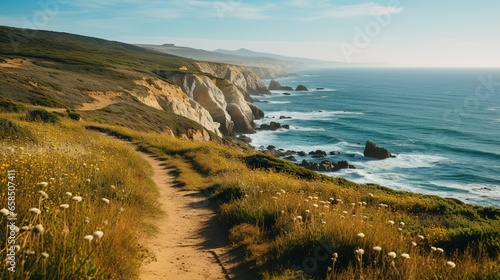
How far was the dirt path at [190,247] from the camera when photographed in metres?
7.17

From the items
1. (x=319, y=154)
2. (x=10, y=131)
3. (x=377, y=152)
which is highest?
(x=10, y=131)

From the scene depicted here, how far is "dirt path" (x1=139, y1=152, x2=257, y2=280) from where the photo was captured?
7168 millimetres

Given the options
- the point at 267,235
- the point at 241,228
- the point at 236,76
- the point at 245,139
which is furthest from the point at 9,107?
the point at 236,76

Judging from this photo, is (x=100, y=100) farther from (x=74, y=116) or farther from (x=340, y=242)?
(x=340, y=242)

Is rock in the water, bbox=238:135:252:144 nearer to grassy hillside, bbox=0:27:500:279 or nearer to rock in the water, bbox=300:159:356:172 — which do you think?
rock in the water, bbox=300:159:356:172

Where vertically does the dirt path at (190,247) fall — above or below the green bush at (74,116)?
above

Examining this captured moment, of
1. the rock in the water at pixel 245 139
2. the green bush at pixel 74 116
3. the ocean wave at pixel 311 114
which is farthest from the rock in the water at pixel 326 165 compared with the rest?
the ocean wave at pixel 311 114

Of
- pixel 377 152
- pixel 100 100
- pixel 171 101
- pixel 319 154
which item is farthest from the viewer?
pixel 171 101

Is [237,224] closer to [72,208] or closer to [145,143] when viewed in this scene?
[72,208]

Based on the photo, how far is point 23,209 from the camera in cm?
632

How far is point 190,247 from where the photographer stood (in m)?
9.01

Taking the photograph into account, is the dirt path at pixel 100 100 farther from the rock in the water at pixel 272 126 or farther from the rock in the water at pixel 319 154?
the rock in the water at pixel 272 126

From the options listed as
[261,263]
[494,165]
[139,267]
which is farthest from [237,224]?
[494,165]

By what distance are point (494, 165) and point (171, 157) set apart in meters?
47.6
